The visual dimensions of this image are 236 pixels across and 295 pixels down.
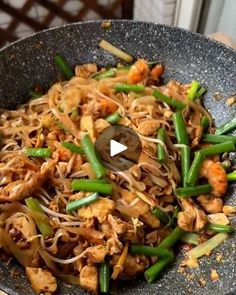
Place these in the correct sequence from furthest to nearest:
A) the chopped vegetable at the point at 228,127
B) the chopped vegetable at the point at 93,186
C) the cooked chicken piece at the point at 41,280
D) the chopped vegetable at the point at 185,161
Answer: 1. the chopped vegetable at the point at 228,127
2. the chopped vegetable at the point at 185,161
3. the chopped vegetable at the point at 93,186
4. the cooked chicken piece at the point at 41,280

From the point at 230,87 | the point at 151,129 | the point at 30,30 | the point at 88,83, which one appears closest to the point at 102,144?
the point at 151,129

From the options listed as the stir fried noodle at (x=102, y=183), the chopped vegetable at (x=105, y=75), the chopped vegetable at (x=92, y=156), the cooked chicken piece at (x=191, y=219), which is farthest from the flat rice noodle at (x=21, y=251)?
the chopped vegetable at (x=105, y=75)

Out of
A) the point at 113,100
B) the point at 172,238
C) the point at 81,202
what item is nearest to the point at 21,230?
the point at 81,202

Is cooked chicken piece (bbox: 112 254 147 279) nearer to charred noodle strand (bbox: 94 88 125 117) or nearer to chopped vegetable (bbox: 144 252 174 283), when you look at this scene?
chopped vegetable (bbox: 144 252 174 283)

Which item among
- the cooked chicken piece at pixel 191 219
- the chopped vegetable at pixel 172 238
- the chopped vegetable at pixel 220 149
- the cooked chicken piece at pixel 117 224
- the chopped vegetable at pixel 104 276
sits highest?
the chopped vegetable at pixel 220 149

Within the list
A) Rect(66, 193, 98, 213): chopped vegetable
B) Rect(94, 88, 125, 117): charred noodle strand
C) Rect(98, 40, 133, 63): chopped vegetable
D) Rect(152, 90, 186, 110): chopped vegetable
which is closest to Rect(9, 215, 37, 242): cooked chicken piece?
Rect(66, 193, 98, 213): chopped vegetable

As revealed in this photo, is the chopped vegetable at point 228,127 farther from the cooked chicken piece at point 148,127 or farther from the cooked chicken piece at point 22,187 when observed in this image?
the cooked chicken piece at point 22,187
